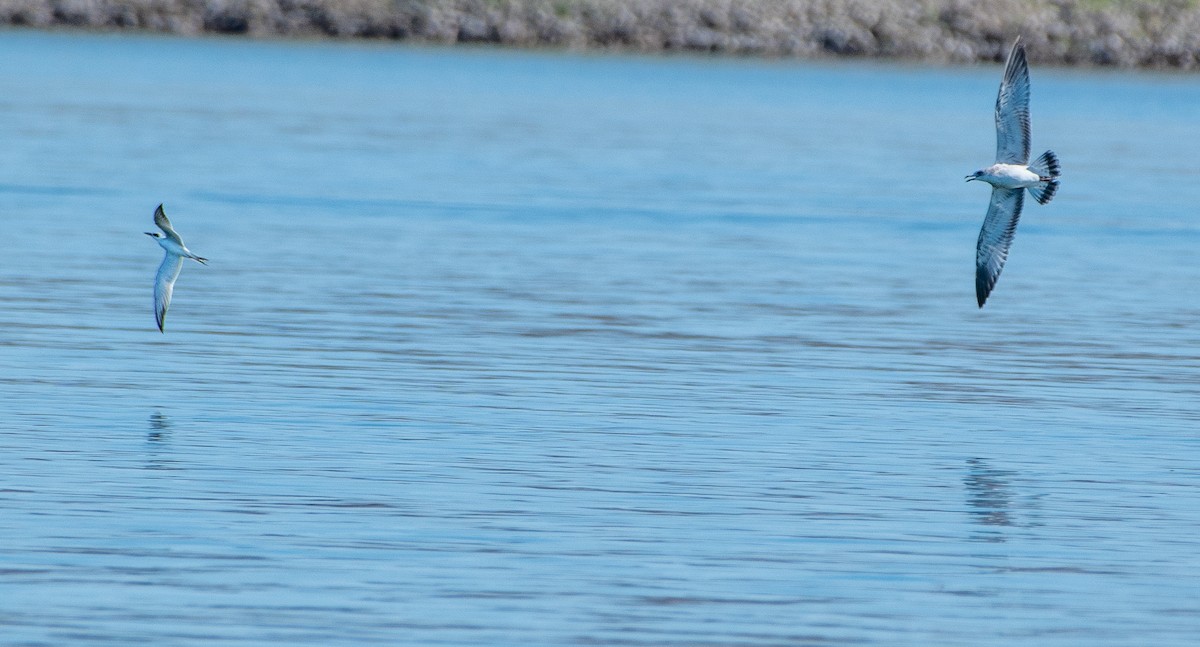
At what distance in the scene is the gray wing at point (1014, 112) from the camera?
52.3 ft

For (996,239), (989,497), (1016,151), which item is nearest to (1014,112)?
(1016,151)

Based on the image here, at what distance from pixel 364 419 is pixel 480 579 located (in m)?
4.13

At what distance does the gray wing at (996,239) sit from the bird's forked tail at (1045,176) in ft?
3.03

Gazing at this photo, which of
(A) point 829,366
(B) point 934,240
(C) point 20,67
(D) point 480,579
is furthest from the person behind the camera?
(C) point 20,67

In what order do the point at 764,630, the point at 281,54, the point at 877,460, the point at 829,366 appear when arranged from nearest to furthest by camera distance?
the point at 764,630 → the point at 877,460 → the point at 829,366 → the point at 281,54

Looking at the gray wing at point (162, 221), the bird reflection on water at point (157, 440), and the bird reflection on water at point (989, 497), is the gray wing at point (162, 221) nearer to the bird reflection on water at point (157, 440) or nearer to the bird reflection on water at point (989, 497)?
the bird reflection on water at point (157, 440)

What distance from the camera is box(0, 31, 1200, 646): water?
1033 cm

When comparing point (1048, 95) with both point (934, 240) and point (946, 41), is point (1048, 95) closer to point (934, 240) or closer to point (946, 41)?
point (946, 41)

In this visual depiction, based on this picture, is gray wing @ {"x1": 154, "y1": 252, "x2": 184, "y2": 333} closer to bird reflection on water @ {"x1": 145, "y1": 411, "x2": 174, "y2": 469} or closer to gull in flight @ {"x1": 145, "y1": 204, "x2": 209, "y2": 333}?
gull in flight @ {"x1": 145, "y1": 204, "x2": 209, "y2": 333}

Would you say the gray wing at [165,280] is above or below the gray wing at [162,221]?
below

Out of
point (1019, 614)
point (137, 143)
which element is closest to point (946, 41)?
point (137, 143)

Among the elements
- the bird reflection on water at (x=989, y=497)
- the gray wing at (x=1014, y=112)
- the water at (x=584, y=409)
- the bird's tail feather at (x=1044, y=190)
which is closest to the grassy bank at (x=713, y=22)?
the water at (x=584, y=409)

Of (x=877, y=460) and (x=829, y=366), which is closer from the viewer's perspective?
(x=877, y=460)

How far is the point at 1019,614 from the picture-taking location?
33.6 ft
